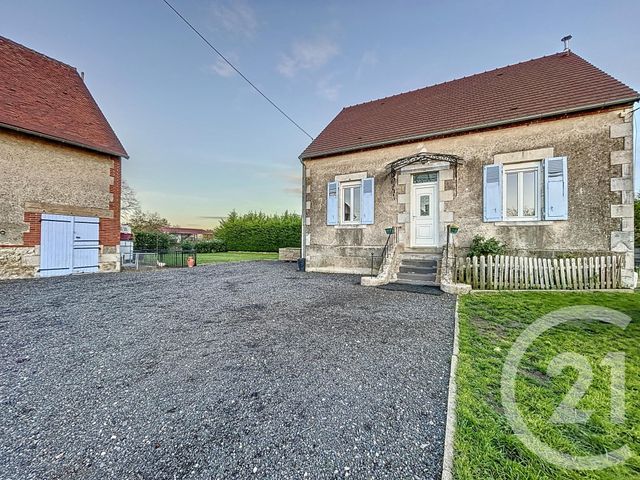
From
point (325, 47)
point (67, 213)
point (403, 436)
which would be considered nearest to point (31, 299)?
point (67, 213)

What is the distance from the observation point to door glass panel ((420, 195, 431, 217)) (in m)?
8.88

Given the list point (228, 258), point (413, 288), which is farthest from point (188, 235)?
point (413, 288)

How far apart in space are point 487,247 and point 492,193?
157 cm

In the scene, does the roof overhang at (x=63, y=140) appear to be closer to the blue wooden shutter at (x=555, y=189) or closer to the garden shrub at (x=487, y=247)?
the garden shrub at (x=487, y=247)

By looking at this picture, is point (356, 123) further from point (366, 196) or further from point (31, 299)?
point (31, 299)

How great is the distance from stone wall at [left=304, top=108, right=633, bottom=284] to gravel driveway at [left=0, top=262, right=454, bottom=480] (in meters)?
4.65

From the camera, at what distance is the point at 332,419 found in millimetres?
2020

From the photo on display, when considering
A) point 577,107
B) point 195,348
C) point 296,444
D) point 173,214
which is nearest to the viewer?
point 296,444

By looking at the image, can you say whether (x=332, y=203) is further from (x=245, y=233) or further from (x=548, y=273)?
(x=245, y=233)

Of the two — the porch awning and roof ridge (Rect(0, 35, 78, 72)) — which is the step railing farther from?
roof ridge (Rect(0, 35, 78, 72))

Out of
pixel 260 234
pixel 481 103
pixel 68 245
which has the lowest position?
pixel 68 245

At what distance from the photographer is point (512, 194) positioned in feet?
25.5

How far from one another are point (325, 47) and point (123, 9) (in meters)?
6.53

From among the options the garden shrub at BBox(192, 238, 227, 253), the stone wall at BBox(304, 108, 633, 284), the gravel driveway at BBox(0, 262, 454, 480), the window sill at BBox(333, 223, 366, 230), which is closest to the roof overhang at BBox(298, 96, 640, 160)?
the stone wall at BBox(304, 108, 633, 284)
